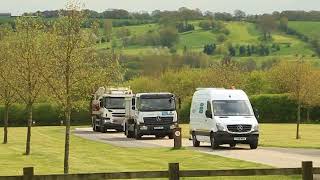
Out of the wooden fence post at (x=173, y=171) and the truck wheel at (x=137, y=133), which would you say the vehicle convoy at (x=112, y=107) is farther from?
the wooden fence post at (x=173, y=171)

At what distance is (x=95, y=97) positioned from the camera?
64.8 meters

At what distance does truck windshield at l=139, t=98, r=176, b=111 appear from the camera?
152 ft

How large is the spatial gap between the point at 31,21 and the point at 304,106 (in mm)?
54049

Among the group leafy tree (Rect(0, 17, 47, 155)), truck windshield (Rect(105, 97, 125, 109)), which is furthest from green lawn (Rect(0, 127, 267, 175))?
truck windshield (Rect(105, 97, 125, 109))

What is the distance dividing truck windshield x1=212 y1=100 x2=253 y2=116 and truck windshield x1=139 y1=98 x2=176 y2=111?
10743mm

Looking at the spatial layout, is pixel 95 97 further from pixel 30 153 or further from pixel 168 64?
pixel 168 64

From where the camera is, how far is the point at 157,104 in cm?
4625

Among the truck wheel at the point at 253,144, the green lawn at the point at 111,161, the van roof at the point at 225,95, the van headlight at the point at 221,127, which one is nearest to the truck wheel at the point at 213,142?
the van headlight at the point at 221,127

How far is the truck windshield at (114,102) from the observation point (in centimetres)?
5866

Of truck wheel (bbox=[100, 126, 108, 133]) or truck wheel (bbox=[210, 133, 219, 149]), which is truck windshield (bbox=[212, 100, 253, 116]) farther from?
truck wheel (bbox=[100, 126, 108, 133])

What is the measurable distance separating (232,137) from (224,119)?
3.11 ft

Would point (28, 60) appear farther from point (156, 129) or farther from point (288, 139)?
point (288, 139)

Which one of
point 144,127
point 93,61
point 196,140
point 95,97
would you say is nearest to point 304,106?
point 95,97

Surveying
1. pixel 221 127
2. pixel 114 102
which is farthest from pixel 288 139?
pixel 114 102
